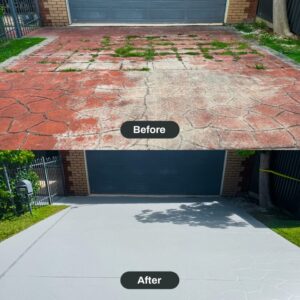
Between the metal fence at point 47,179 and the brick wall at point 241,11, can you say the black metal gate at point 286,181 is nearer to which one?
the metal fence at point 47,179

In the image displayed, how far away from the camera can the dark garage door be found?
28.9ft

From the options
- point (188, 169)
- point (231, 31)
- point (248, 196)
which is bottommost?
point (248, 196)

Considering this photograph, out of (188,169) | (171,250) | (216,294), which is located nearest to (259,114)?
(171,250)

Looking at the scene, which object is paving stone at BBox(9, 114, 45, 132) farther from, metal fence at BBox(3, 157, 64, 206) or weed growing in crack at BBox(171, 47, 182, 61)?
weed growing in crack at BBox(171, 47, 182, 61)

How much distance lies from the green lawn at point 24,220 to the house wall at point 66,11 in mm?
7888

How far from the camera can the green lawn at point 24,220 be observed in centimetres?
614

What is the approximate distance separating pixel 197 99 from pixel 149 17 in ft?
25.9

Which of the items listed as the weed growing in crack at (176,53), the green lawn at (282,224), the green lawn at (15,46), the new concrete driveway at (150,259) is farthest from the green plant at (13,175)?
the green lawn at (282,224)

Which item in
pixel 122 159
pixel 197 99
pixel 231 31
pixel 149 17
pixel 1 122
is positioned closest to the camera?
pixel 1 122

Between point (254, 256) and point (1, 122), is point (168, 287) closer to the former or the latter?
point (254, 256)

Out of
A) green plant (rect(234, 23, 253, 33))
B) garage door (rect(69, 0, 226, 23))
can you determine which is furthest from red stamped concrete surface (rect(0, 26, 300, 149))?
→ garage door (rect(69, 0, 226, 23))

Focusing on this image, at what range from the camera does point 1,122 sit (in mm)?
5082

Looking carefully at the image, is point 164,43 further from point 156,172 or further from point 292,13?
point 292,13

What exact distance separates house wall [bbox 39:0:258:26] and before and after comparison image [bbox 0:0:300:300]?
0.17 feet
